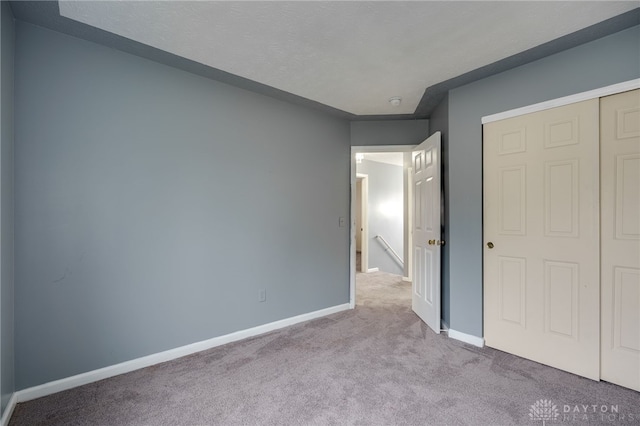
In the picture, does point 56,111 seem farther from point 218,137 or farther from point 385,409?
point 385,409

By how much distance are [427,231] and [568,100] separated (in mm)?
1650

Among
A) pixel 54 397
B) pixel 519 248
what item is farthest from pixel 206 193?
pixel 519 248

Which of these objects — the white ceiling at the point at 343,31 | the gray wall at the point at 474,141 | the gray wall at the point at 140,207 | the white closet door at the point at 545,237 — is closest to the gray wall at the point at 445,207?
the gray wall at the point at 474,141

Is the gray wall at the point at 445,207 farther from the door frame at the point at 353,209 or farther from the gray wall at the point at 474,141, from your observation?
the door frame at the point at 353,209

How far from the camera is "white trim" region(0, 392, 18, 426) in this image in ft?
5.46

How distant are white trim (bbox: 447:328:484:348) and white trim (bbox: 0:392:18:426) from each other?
10.8ft

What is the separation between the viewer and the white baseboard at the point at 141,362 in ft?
6.38

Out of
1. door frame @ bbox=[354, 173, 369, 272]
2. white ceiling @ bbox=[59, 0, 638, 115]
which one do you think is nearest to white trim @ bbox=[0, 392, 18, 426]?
white ceiling @ bbox=[59, 0, 638, 115]

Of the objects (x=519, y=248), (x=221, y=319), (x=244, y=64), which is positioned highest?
(x=244, y=64)

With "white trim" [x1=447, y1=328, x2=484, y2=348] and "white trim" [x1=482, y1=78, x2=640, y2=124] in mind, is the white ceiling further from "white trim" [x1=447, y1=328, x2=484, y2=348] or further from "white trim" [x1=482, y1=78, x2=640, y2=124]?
"white trim" [x1=447, y1=328, x2=484, y2=348]

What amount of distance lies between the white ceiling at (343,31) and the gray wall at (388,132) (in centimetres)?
114

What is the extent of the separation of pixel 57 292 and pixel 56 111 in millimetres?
1225

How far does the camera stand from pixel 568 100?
225 centimetres

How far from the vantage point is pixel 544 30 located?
198 centimetres
